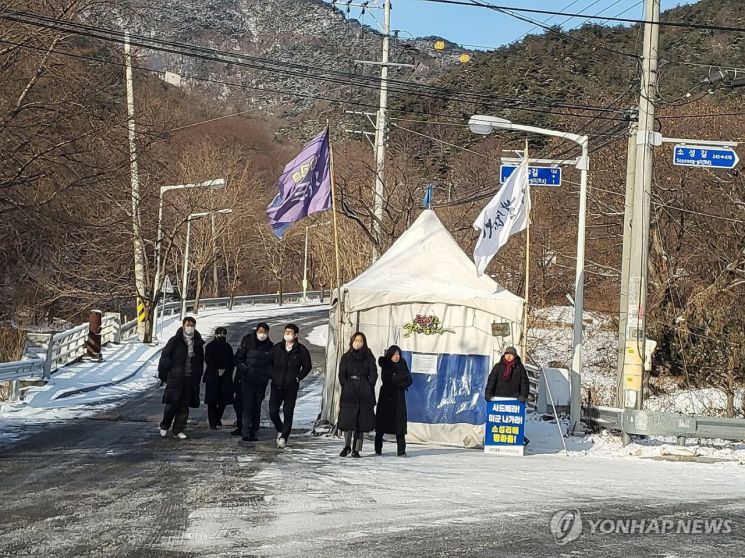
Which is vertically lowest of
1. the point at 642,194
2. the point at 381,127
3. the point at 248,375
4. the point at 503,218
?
the point at 248,375

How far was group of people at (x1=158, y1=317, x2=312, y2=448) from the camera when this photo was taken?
1426cm

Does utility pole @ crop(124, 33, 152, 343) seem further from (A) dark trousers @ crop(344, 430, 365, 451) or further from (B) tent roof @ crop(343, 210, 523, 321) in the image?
(A) dark trousers @ crop(344, 430, 365, 451)

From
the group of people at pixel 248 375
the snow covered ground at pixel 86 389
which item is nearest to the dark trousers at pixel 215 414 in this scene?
the group of people at pixel 248 375

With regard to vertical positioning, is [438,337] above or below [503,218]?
below

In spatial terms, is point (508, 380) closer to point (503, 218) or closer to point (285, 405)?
point (503, 218)

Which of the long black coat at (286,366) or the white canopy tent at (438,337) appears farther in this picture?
the white canopy tent at (438,337)

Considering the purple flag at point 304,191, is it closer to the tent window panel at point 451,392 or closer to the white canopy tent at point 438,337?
the white canopy tent at point 438,337

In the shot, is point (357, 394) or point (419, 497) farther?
point (357, 394)

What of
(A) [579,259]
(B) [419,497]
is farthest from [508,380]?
(B) [419,497]

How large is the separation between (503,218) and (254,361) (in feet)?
16.3

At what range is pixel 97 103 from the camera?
2419 centimetres

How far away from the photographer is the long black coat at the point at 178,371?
568 inches

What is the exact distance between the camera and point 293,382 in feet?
46.8

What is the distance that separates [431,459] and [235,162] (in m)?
59.6
